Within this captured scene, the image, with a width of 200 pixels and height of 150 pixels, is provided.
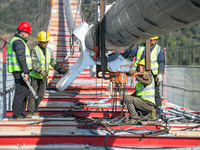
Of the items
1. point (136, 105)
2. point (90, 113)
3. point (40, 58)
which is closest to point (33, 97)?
point (40, 58)

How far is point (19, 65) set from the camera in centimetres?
558

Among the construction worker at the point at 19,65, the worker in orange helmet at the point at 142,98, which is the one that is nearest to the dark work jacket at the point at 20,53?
the construction worker at the point at 19,65

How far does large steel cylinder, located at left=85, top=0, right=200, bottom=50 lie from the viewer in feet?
7.85

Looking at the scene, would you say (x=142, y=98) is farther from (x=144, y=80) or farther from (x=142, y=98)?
(x=144, y=80)

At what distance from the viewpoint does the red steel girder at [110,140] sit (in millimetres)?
4082

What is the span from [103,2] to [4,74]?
252cm

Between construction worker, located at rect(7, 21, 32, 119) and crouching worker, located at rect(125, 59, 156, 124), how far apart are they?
1.84 metres

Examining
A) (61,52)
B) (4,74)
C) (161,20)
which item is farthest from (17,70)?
(61,52)

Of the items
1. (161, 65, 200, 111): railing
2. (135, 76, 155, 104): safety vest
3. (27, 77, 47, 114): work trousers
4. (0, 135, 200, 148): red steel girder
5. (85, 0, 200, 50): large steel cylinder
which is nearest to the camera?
(85, 0, 200, 50): large steel cylinder

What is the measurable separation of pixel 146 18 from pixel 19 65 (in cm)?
319

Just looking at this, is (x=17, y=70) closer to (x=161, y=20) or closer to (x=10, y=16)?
(x=161, y=20)

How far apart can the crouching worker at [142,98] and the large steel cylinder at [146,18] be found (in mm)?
1180

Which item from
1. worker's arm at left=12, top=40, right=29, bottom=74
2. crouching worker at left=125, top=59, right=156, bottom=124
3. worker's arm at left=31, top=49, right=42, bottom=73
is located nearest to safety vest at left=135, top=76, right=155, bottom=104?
crouching worker at left=125, top=59, right=156, bottom=124

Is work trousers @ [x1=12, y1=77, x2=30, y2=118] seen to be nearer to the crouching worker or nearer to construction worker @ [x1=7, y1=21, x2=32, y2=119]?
construction worker @ [x1=7, y1=21, x2=32, y2=119]
